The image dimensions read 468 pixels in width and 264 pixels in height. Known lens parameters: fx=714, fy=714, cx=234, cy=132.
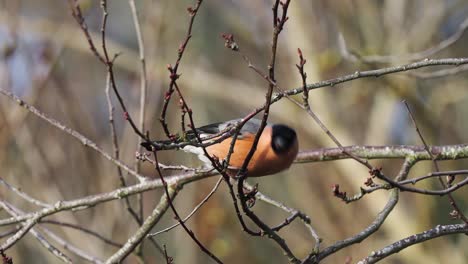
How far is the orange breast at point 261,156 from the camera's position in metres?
2.92

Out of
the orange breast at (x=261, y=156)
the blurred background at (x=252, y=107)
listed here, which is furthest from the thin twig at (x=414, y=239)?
the blurred background at (x=252, y=107)

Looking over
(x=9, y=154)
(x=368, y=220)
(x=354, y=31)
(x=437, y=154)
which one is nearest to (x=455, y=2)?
(x=354, y=31)

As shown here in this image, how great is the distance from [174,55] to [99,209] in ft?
4.44

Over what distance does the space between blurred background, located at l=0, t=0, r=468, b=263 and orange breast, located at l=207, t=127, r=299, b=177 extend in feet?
4.86

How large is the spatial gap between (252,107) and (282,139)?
228 cm

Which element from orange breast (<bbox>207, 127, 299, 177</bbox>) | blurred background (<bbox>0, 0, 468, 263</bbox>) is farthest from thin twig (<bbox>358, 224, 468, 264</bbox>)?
blurred background (<bbox>0, 0, 468, 263</bbox>)

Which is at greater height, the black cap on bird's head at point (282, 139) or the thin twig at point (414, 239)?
the black cap on bird's head at point (282, 139)

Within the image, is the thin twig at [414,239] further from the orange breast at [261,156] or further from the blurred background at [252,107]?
the blurred background at [252,107]

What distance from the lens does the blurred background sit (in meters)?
4.75

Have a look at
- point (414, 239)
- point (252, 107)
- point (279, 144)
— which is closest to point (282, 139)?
point (279, 144)

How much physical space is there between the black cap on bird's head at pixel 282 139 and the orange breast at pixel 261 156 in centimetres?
2

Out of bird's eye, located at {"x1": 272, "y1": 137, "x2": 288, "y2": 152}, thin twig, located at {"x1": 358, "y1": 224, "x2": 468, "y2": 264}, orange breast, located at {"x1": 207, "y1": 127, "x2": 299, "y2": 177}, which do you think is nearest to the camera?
thin twig, located at {"x1": 358, "y1": 224, "x2": 468, "y2": 264}

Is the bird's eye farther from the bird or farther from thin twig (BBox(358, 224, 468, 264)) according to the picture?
thin twig (BBox(358, 224, 468, 264))

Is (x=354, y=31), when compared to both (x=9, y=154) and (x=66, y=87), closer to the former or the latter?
(x=66, y=87)
